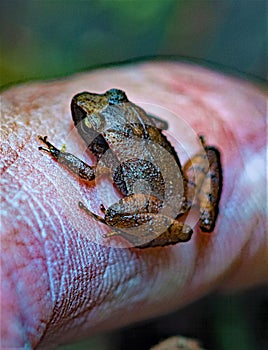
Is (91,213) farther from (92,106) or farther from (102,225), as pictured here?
(92,106)

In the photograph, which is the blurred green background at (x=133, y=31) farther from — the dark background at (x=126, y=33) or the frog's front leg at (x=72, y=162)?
the frog's front leg at (x=72, y=162)

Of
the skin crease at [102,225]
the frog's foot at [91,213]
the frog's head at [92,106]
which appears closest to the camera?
the skin crease at [102,225]

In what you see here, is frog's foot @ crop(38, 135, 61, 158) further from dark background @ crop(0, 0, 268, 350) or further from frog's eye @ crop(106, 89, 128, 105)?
dark background @ crop(0, 0, 268, 350)

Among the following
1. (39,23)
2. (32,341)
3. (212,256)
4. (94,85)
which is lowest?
(32,341)

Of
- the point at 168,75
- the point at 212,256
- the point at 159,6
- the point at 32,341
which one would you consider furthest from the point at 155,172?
the point at 159,6

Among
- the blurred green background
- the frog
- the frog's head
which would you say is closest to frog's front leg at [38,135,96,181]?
the frog

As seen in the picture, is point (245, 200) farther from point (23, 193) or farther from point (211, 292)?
point (23, 193)

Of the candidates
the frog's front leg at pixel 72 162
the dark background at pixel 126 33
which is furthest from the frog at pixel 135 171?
the dark background at pixel 126 33
